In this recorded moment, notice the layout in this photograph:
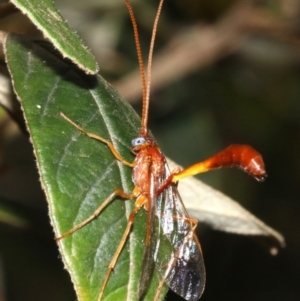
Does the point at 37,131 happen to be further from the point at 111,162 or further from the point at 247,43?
the point at 247,43

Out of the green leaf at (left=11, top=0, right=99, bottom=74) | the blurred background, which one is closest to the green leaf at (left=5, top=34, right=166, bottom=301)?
the green leaf at (left=11, top=0, right=99, bottom=74)

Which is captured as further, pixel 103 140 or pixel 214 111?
pixel 214 111

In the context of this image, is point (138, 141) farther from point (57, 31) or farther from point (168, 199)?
point (57, 31)

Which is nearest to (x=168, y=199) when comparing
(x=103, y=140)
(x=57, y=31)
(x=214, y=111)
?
(x=103, y=140)

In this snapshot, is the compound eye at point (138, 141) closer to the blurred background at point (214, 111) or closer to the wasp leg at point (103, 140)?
the wasp leg at point (103, 140)

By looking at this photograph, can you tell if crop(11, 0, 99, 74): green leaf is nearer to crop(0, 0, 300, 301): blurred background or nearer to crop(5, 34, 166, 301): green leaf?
crop(5, 34, 166, 301): green leaf

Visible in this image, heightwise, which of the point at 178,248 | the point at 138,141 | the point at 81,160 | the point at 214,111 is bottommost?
the point at 178,248
